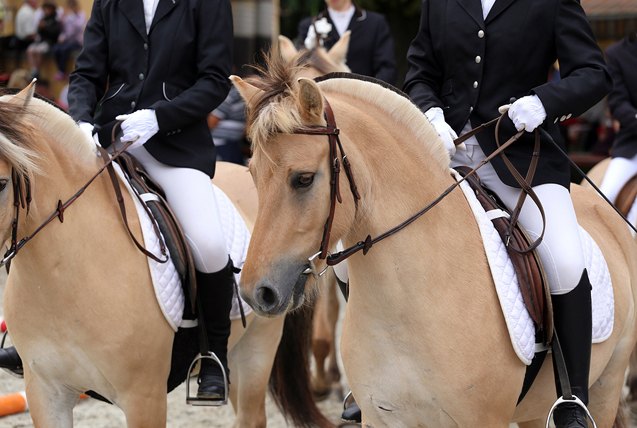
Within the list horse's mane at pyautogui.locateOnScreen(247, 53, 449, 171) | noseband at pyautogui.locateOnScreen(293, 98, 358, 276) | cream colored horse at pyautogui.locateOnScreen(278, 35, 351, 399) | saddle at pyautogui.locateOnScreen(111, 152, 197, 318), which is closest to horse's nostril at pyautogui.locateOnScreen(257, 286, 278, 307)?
noseband at pyautogui.locateOnScreen(293, 98, 358, 276)

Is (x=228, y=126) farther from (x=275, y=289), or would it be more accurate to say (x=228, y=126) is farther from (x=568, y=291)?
(x=275, y=289)

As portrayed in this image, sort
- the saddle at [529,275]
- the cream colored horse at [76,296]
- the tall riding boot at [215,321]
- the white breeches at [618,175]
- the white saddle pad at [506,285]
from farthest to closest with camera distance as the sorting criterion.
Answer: the white breeches at [618,175], the tall riding boot at [215,321], the cream colored horse at [76,296], the saddle at [529,275], the white saddle pad at [506,285]

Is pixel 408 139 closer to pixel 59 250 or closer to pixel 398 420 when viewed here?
pixel 398 420

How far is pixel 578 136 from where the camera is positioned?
13.0m

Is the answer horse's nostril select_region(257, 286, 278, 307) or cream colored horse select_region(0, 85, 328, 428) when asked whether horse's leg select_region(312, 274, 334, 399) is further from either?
horse's nostril select_region(257, 286, 278, 307)

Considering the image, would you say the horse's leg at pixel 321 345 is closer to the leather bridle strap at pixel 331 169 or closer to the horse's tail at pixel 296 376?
the horse's tail at pixel 296 376

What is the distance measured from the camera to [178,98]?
4.30 m

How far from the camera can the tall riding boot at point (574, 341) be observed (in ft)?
11.4

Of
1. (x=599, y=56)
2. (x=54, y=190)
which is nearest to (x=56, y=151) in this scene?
(x=54, y=190)

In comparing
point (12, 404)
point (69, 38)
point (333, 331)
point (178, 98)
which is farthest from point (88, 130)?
point (69, 38)

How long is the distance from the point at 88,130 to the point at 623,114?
3.78 metres

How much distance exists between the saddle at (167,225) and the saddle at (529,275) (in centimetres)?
142

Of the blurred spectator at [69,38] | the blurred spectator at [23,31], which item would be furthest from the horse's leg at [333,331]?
the blurred spectator at [23,31]

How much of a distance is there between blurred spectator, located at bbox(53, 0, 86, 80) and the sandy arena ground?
34.2 feet
